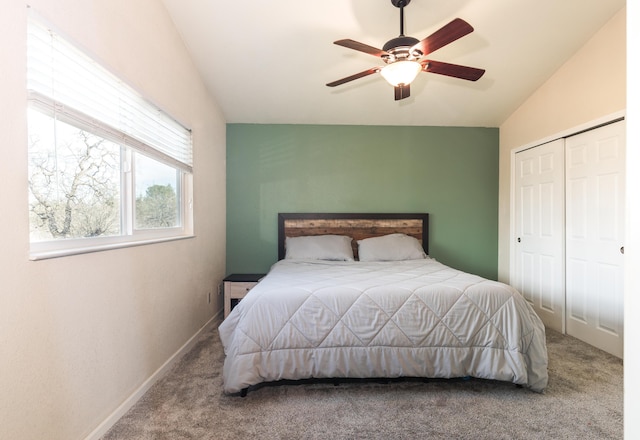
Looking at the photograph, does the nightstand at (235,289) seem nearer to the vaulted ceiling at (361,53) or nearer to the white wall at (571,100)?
the vaulted ceiling at (361,53)

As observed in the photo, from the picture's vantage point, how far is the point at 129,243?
6.29 feet

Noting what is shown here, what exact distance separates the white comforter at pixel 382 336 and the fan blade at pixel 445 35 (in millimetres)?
1459

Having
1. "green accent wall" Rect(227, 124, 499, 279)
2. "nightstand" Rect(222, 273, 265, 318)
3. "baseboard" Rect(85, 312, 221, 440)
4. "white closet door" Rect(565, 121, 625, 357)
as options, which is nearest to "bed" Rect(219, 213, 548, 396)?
"baseboard" Rect(85, 312, 221, 440)

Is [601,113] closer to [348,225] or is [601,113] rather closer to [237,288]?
[348,225]

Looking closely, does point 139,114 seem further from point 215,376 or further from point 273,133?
point 273,133

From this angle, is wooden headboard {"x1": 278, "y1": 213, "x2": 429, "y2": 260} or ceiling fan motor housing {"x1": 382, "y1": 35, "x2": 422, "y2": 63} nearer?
ceiling fan motor housing {"x1": 382, "y1": 35, "x2": 422, "y2": 63}

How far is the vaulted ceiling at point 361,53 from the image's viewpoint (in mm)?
2463

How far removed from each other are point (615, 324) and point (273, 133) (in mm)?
3659

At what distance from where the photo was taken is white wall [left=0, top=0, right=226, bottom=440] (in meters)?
1.16

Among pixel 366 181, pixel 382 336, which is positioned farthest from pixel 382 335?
pixel 366 181

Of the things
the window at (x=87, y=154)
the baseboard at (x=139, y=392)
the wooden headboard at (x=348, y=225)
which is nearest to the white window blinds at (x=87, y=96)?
the window at (x=87, y=154)

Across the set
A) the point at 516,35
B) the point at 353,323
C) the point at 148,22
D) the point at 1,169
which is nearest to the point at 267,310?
Answer: the point at 353,323

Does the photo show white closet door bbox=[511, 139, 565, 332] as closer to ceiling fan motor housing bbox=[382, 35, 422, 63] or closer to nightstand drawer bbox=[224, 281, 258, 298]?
ceiling fan motor housing bbox=[382, 35, 422, 63]

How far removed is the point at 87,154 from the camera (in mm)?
1688
